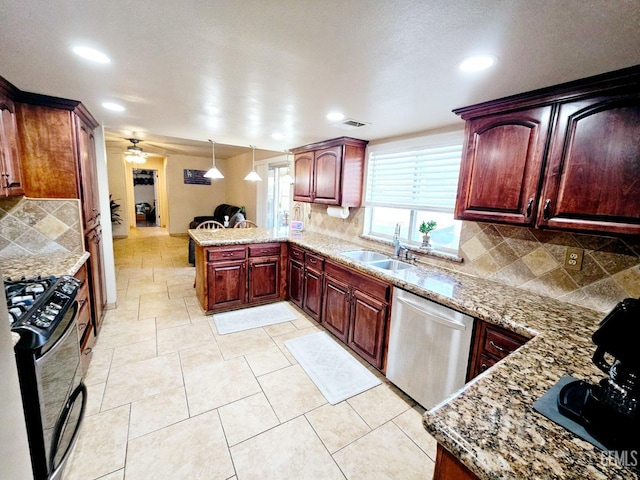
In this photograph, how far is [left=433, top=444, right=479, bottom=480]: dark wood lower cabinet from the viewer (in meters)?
0.76

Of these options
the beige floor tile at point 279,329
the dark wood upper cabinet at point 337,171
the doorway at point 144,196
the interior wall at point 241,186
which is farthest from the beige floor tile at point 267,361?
the doorway at point 144,196

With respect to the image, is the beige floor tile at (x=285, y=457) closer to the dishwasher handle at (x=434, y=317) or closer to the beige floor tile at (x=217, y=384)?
the beige floor tile at (x=217, y=384)

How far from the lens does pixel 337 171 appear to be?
10.8 feet

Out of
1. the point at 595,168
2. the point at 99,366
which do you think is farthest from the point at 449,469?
the point at 99,366

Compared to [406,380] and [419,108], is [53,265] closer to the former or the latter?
[406,380]

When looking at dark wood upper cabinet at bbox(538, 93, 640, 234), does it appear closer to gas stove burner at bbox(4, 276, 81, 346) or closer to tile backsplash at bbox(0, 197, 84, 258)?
gas stove burner at bbox(4, 276, 81, 346)

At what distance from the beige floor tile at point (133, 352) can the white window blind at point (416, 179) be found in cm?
269

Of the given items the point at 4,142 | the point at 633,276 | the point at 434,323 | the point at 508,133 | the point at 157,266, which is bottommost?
the point at 157,266

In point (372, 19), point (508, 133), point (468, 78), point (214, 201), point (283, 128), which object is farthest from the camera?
point (214, 201)

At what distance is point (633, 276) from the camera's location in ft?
5.08

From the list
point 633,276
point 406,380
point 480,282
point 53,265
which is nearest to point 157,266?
point 53,265

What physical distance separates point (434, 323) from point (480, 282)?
586mm

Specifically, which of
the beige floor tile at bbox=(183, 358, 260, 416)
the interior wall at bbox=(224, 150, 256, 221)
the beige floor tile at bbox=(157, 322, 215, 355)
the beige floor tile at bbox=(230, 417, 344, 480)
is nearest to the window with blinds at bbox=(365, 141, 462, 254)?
the beige floor tile at bbox=(230, 417, 344, 480)

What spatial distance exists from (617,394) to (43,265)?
323cm
